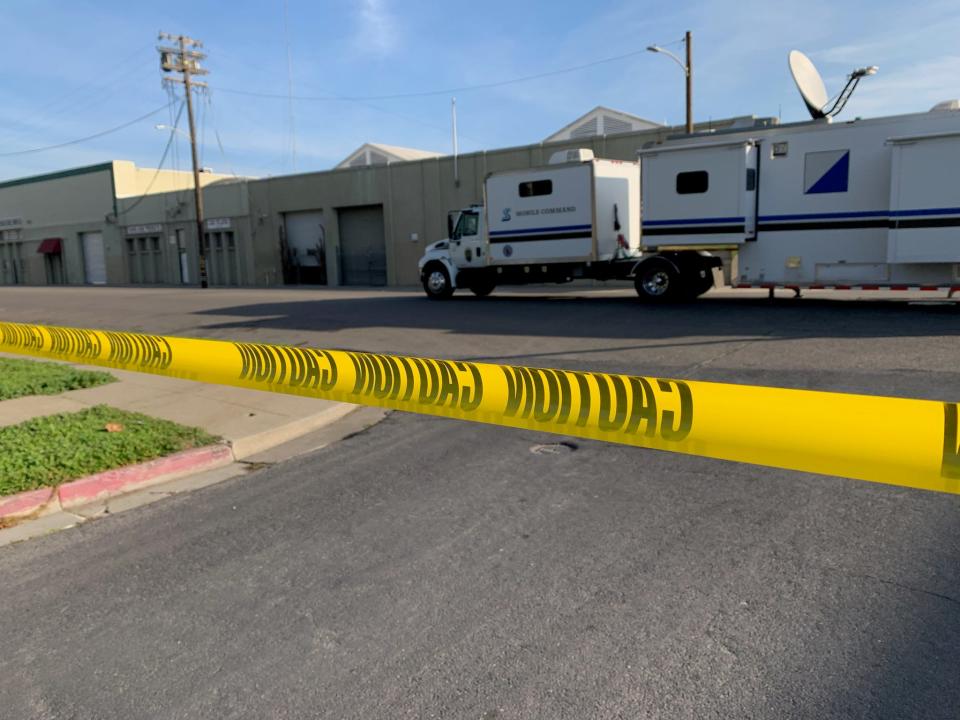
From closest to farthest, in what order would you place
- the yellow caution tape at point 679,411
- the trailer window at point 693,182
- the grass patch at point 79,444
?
the yellow caution tape at point 679,411
the grass patch at point 79,444
the trailer window at point 693,182

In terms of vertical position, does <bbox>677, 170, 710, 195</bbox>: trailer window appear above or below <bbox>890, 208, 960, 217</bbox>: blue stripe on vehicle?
above

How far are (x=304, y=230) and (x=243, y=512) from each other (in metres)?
35.4

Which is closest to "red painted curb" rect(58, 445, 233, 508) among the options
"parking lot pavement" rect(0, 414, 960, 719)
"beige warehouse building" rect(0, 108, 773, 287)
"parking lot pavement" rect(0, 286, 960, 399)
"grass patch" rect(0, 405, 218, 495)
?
"grass patch" rect(0, 405, 218, 495)

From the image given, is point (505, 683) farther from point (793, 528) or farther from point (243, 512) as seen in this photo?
point (243, 512)

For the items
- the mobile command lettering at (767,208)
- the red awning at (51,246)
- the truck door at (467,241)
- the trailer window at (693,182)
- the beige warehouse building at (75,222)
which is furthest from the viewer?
the red awning at (51,246)

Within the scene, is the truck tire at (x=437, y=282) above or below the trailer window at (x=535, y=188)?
below

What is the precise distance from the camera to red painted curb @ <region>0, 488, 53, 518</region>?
506 cm

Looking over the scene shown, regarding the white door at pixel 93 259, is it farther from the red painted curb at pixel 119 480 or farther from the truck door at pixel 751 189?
the red painted curb at pixel 119 480

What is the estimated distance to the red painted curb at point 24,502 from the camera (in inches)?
199

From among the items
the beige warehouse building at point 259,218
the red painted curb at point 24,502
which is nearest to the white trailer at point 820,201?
the beige warehouse building at point 259,218

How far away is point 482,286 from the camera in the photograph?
21328 mm

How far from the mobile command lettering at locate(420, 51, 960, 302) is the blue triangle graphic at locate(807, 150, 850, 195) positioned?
0.02 m

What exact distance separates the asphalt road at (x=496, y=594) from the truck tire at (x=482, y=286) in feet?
48.1

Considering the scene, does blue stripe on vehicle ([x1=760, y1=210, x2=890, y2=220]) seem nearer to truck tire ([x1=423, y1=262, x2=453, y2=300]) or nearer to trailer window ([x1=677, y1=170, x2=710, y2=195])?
trailer window ([x1=677, y1=170, x2=710, y2=195])
